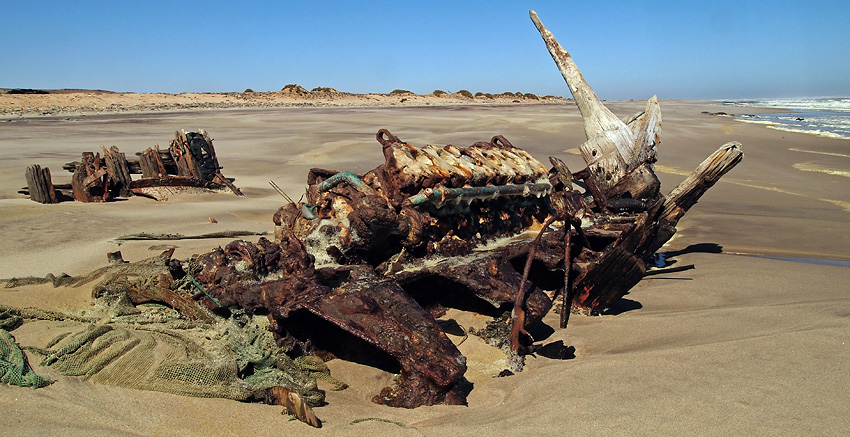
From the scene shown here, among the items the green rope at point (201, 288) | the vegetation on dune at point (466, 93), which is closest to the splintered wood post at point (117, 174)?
→ the green rope at point (201, 288)

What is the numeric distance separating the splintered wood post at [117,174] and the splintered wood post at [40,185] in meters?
0.77

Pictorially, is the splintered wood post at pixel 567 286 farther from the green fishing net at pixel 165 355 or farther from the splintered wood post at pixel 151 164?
the splintered wood post at pixel 151 164

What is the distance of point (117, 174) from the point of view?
8750 millimetres

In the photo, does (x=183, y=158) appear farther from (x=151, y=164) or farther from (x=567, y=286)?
(x=567, y=286)

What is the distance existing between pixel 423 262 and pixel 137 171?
7.31 meters

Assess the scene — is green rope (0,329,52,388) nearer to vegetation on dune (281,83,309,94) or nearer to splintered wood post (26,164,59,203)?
splintered wood post (26,164,59,203)

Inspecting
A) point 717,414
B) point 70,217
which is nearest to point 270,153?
point 70,217

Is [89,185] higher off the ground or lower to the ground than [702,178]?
lower

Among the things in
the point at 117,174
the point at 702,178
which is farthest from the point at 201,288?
the point at 117,174

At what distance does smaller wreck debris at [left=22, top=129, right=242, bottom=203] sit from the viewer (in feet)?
27.1

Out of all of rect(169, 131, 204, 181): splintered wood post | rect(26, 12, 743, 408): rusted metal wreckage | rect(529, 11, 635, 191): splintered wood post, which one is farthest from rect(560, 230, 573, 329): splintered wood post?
rect(169, 131, 204, 181): splintered wood post

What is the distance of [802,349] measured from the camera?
326 cm

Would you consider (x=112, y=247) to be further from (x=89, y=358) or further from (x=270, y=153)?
(x=270, y=153)

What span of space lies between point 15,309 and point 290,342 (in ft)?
5.65
